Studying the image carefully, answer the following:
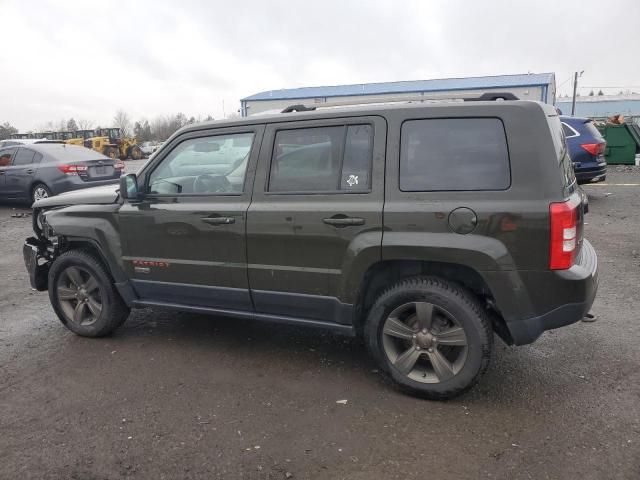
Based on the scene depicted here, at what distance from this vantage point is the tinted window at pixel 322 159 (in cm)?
333

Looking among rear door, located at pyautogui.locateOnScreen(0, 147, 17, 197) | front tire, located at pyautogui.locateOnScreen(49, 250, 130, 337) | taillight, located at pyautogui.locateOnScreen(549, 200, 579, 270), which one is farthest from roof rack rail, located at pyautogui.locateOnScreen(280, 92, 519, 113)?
rear door, located at pyautogui.locateOnScreen(0, 147, 17, 197)

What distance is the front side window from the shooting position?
3.76 m

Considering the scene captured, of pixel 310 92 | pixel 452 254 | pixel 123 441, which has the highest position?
pixel 310 92

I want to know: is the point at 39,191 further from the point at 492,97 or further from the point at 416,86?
the point at 416,86

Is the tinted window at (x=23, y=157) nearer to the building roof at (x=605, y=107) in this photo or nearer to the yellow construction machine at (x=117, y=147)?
the yellow construction machine at (x=117, y=147)

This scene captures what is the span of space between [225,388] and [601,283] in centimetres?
418

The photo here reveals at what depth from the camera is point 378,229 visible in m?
3.19

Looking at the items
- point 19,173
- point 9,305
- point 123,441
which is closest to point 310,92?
point 19,173

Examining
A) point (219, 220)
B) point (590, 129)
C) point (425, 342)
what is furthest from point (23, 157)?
point (590, 129)

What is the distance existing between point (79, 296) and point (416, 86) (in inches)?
1267

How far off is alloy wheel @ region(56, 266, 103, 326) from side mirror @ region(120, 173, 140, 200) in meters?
0.88

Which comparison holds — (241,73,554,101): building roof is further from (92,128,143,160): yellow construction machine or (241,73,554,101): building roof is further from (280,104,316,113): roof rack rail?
(280,104,316,113): roof rack rail

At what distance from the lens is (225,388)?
138 inches

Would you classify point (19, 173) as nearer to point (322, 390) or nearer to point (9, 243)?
point (9, 243)
